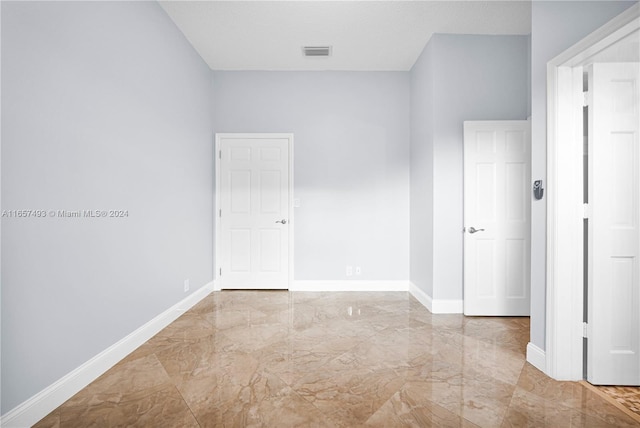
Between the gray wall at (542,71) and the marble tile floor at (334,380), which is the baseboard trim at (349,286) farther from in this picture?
the gray wall at (542,71)

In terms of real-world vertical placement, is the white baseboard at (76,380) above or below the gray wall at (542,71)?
below

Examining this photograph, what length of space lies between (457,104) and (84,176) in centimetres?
348

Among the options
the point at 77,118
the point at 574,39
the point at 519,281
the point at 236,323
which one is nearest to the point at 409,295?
the point at 519,281

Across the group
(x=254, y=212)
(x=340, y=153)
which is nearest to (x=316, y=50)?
(x=340, y=153)

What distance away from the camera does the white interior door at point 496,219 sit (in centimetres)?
348

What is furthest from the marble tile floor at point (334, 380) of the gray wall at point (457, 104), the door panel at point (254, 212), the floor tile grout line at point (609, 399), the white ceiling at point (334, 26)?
the white ceiling at point (334, 26)

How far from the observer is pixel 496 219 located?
3520 mm

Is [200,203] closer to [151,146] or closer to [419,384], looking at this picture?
[151,146]

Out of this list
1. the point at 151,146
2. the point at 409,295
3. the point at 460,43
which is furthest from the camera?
the point at 409,295

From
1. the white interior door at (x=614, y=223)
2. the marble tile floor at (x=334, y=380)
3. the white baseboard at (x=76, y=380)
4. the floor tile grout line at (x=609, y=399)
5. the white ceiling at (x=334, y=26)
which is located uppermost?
the white ceiling at (x=334, y=26)

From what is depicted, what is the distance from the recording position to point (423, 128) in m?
3.99

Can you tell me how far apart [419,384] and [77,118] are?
8.90ft

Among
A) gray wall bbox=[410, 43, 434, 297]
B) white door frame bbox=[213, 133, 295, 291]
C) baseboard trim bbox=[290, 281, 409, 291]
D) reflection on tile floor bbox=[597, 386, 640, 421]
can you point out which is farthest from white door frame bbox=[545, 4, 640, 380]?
white door frame bbox=[213, 133, 295, 291]

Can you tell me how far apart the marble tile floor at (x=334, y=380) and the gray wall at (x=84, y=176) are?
367 millimetres
